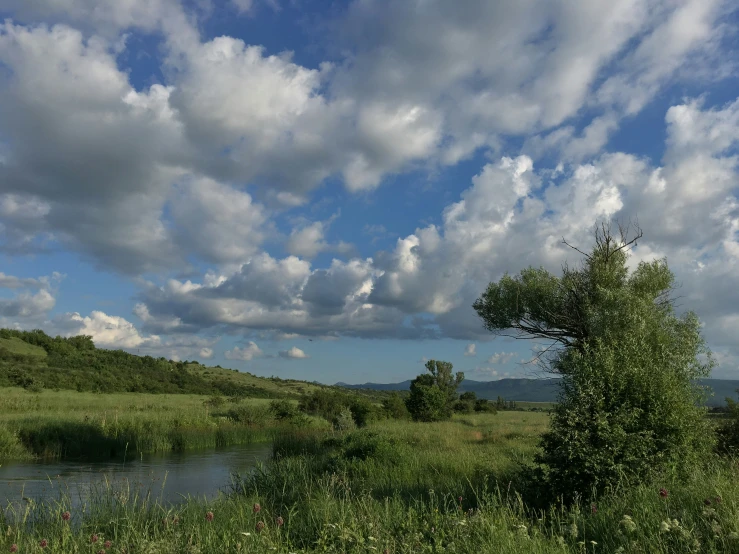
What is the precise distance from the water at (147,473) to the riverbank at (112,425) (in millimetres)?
1848

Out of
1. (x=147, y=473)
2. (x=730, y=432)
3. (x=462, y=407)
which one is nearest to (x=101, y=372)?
(x=462, y=407)

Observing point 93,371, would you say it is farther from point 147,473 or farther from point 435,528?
point 435,528

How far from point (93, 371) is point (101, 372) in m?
0.86

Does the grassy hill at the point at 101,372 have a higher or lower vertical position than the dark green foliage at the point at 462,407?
higher

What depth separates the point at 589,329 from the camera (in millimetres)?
23562

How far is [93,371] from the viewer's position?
219 feet

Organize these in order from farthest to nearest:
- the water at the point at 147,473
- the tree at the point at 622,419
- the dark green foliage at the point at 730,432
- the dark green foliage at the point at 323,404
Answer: the dark green foliage at the point at 323,404 → the water at the point at 147,473 → the dark green foliage at the point at 730,432 → the tree at the point at 622,419

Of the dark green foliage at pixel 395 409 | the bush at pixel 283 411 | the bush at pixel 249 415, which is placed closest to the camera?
the bush at pixel 249 415

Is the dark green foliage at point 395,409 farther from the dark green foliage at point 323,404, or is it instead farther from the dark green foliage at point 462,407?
the dark green foliage at point 462,407

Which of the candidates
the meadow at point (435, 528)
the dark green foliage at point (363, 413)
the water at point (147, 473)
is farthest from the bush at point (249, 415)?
the meadow at point (435, 528)

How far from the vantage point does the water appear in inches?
696

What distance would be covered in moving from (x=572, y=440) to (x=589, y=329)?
1466 cm

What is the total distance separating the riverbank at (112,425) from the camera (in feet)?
94.5

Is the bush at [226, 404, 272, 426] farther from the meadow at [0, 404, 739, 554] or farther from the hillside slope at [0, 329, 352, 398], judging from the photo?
the meadow at [0, 404, 739, 554]
